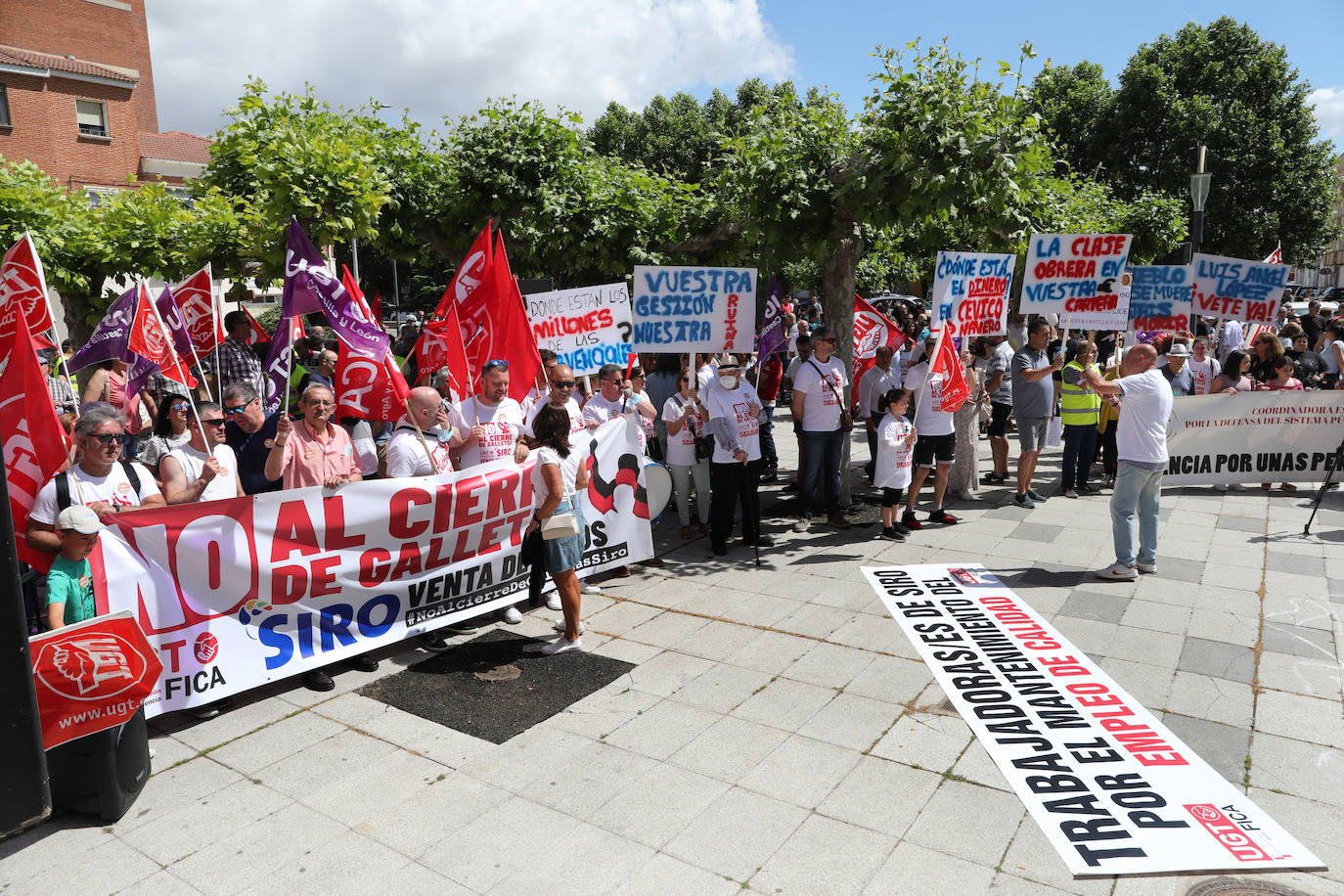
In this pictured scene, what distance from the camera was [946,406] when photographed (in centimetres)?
863

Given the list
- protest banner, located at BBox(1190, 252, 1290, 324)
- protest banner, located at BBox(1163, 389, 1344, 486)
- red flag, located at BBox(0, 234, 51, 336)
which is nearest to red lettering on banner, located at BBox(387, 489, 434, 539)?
red flag, located at BBox(0, 234, 51, 336)

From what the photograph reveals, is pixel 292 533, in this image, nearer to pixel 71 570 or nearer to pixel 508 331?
pixel 71 570

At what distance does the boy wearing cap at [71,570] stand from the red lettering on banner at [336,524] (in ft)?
4.44

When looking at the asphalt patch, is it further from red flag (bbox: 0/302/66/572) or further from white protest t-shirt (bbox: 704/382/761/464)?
white protest t-shirt (bbox: 704/382/761/464)

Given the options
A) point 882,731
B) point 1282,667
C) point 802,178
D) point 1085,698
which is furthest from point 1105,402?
point 882,731

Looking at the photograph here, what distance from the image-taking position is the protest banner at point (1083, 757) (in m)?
3.70

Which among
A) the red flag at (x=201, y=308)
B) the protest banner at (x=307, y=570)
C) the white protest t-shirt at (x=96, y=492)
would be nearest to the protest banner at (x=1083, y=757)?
the protest banner at (x=307, y=570)

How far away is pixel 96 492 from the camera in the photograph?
4.79 meters

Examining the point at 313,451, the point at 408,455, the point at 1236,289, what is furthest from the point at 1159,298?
the point at 313,451

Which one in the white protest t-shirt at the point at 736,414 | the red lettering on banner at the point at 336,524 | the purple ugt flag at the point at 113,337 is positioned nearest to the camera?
the red lettering on banner at the point at 336,524

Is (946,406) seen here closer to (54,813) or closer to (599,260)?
(599,260)

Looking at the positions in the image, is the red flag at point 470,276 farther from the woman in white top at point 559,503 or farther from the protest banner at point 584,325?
the woman in white top at point 559,503

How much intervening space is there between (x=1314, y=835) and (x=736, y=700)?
2.82m

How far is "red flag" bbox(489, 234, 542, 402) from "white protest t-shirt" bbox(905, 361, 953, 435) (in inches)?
157
